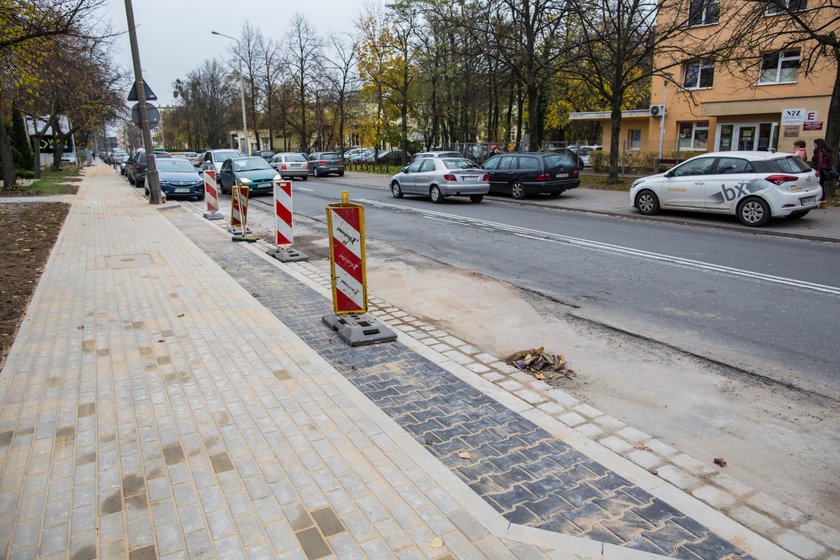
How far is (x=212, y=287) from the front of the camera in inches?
311

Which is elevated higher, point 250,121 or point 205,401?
point 250,121

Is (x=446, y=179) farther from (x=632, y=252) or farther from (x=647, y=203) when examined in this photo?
(x=632, y=252)

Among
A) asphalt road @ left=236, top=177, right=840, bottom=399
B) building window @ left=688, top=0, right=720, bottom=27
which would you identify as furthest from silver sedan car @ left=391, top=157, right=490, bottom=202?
building window @ left=688, top=0, right=720, bottom=27

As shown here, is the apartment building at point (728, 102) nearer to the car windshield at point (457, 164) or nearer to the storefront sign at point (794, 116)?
the storefront sign at point (794, 116)

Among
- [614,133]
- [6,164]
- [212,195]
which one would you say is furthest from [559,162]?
[6,164]

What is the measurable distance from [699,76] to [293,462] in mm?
33598

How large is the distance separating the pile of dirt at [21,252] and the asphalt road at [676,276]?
562 centimetres

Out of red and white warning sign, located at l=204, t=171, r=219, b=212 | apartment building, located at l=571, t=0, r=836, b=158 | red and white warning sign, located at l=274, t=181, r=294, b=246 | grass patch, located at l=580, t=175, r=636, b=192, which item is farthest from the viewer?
apartment building, located at l=571, t=0, r=836, b=158

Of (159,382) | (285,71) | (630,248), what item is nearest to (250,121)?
(285,71)

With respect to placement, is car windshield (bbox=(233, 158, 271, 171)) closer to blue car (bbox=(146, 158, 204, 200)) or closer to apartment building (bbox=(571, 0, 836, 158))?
blue car (bbox=(146, 158, 204, 200))

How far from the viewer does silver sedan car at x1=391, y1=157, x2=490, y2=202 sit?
62.8 feet

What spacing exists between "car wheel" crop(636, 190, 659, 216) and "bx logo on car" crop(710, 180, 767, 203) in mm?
1671

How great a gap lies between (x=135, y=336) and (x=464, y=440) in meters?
3.80

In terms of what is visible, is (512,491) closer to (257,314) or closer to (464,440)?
(464,440)
